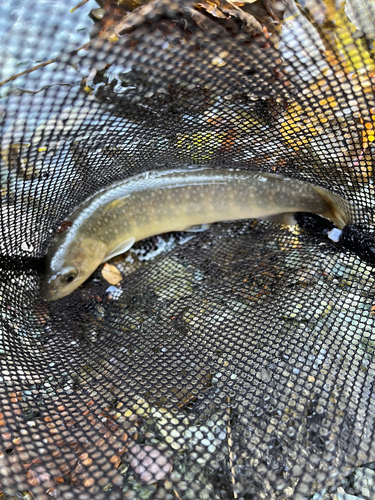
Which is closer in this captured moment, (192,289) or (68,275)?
(192,289)

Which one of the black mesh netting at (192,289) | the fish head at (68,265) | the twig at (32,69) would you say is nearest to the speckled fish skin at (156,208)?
the fish head at (68,265)

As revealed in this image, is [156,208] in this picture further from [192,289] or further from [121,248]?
[192,289]

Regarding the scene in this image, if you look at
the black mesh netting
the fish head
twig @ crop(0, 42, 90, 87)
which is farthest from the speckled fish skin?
twig @ crop(0, 42, 90, 87)

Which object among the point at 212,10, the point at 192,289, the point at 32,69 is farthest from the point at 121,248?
the point at 212,10

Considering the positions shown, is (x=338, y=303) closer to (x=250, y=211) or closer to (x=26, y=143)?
(x=250, y=211)

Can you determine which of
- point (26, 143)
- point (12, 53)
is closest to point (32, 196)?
point (26, 143)

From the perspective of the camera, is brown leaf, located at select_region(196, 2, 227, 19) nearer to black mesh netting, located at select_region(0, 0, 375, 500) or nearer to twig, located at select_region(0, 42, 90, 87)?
black mesh netting, located at select_region(0, 0, 375, 500)

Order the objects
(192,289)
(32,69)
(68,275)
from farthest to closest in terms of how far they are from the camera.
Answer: (68,275) → (192,289) → (32,69)
